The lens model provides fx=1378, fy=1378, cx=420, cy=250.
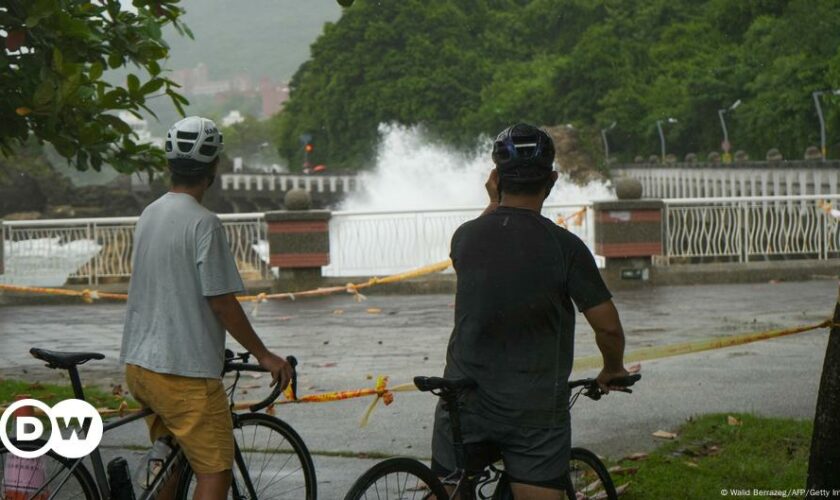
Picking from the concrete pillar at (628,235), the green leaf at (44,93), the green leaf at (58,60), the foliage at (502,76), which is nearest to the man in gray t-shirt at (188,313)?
the green leaf at (58,60)

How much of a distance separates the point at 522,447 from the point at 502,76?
11327 cm

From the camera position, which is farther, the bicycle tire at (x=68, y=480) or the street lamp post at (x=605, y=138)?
the street lamp post at (x=605, y=138)

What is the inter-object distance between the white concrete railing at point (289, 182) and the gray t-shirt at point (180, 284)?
328 ft

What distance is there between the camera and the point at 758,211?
21.5 metres

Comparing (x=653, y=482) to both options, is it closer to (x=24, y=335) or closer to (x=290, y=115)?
(x=24, y=335)

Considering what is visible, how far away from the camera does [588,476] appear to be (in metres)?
5.34

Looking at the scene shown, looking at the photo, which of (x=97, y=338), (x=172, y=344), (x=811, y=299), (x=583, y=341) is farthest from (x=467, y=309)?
(x=811, y=299)

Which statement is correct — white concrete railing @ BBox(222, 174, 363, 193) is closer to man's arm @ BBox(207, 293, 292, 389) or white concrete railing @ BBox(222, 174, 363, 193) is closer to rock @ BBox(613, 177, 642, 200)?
rock @ BBox(613, 177, 642, 200)

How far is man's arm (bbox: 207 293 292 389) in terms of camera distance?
15.9 feet

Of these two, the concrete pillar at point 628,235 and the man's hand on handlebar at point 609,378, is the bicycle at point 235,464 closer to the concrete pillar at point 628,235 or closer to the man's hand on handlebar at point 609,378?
→ the man's hand on handlebar at point 609,378

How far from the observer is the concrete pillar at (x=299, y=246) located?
66.4 ft

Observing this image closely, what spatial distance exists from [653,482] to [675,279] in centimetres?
1371

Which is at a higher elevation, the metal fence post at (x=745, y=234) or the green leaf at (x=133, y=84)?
the green leaf at (x=133, y=84)

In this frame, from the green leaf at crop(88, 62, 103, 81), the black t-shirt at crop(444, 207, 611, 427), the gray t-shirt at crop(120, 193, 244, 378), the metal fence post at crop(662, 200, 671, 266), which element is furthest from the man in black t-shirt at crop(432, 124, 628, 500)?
the metal fence post at crop(662, 200, 671, 266)
